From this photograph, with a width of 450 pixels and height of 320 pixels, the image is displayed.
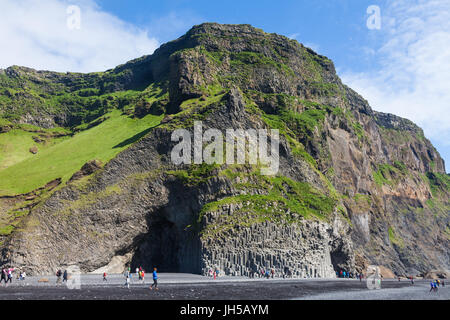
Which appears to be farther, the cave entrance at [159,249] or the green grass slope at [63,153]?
the green grass slope at [63,153]

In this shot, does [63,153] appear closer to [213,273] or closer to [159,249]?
[159,249]

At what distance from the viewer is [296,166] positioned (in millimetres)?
103688

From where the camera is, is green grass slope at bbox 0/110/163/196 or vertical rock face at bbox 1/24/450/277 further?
green grass slope at bbox 0/110/163/196

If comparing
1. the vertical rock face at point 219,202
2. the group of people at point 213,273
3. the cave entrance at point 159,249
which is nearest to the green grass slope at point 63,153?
the vertical rock face at point 219,202

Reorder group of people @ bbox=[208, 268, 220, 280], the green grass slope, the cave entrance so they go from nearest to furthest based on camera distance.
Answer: group of people @ bbox=[208, 268, 220, 280] → the cave entrance → the green grass slope

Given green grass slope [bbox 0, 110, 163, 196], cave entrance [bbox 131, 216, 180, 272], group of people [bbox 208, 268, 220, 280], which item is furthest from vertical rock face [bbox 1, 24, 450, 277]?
green grass slope [bbox 0, 110, 163, 196]

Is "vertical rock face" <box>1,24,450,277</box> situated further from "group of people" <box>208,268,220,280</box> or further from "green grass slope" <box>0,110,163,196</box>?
"green grass slope" <box>0,110,163,196</box>

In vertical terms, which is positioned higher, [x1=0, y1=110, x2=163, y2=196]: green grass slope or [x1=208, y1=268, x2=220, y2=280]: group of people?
[x1=0, y1=110, x2=163, y2=196]: green grass slope

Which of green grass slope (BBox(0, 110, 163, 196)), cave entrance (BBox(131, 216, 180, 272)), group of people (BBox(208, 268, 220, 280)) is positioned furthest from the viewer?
green grass slope (BBox(0, 110, 163, 196))

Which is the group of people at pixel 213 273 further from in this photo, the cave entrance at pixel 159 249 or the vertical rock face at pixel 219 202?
the cave entrance at pixel 159 249

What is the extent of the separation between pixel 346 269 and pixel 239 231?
117 feet

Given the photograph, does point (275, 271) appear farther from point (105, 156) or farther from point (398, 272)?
point (398, 272)

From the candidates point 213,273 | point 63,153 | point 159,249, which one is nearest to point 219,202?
point 213,273

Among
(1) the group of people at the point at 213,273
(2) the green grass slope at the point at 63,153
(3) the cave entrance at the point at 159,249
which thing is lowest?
(1) the group of people at the point at 213,273
